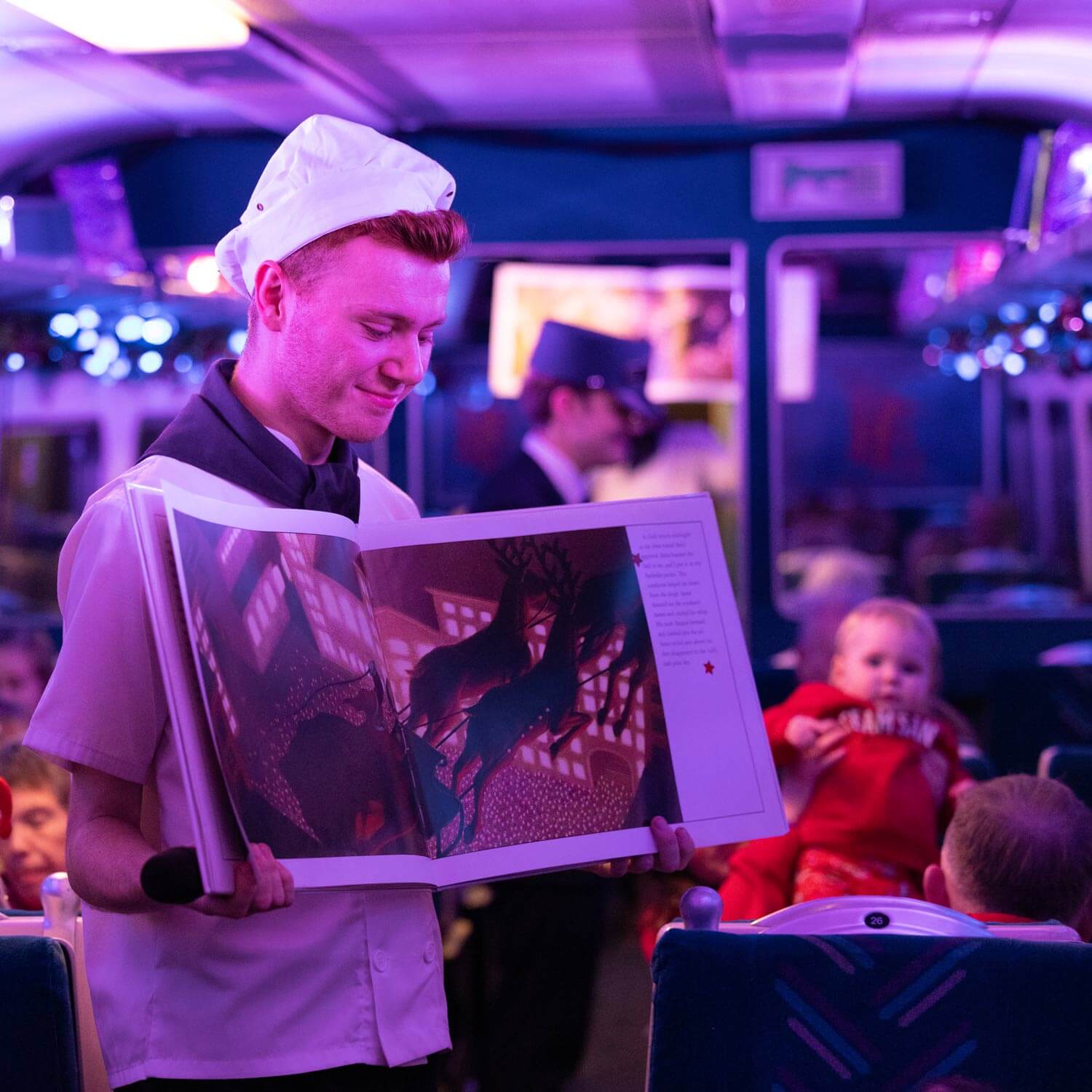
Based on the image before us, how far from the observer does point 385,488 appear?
66.6 inches

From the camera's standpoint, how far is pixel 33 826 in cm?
286

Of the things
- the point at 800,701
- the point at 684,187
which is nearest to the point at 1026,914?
the point at 800,701

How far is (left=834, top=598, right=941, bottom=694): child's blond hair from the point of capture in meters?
3.29

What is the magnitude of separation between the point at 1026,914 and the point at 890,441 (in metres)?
9.20

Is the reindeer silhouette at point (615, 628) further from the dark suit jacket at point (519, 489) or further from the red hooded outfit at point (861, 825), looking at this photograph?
the dark suit jacket at point (519, 489)

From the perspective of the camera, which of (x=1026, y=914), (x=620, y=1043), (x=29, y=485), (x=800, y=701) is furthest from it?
(x=29, y=485)

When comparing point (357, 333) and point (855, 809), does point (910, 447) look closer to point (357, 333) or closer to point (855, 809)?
point (855, 809)

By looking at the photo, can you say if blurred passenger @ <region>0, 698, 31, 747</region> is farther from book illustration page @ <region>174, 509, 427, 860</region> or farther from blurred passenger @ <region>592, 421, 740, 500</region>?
blurred passenger @ <region>592, 421, 740, 500</region>

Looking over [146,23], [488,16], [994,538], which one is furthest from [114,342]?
[994,538]

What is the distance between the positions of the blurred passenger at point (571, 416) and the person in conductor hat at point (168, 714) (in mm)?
2044

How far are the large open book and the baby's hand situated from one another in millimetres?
1391

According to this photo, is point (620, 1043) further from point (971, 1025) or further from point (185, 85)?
point (185, 85)

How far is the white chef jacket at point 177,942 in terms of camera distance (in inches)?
50.7

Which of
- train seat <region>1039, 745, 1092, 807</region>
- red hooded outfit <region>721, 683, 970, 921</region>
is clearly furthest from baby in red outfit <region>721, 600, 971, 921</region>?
train seat <region>1039, 745, 1092, 807</region>
